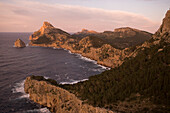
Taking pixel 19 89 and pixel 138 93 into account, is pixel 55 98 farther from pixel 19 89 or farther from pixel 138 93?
pixel 138 93

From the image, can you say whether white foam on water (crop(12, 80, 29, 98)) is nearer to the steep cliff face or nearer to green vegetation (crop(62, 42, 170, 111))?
the steep cliff face

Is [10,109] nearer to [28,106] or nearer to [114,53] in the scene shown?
[28,106]

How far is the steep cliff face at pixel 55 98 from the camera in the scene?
156ft

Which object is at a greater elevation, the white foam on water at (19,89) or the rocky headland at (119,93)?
the rocky headland at (119,93)

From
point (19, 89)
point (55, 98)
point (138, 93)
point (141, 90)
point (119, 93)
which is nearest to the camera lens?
point (138, 93)

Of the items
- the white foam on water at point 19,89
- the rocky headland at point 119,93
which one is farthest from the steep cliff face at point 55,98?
the white foam on water at point 19,89

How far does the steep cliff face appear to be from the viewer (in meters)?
47.6

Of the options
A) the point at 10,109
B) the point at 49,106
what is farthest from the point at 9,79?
the point at 49,106

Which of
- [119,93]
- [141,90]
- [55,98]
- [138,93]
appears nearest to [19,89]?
[55,98]

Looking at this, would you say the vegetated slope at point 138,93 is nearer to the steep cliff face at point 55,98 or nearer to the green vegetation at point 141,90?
the green vegetation at point 141,90

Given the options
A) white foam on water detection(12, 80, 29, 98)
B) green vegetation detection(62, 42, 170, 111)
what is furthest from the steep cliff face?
green vegetation detection(62, 42, 170, 111)

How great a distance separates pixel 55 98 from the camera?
5919cm

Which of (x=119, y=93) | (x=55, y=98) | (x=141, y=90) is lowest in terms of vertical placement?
(x=55, y=98)

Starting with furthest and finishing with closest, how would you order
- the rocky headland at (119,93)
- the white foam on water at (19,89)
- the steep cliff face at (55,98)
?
the white foam on water at (19,89)
the steep cliff face at (55,98)
the rocky headland at (119,93)
